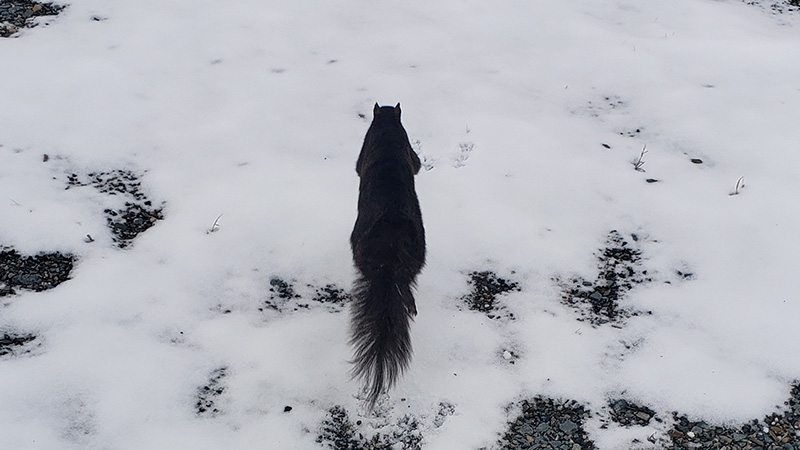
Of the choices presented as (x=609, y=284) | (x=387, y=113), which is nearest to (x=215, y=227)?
(x=387, y=113)

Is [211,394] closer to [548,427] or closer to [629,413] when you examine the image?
[548,427]

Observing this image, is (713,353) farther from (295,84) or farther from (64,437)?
(295,84)

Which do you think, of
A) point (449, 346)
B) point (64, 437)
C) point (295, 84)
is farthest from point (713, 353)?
point (295, 84)

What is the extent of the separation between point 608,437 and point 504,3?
684 centimetres

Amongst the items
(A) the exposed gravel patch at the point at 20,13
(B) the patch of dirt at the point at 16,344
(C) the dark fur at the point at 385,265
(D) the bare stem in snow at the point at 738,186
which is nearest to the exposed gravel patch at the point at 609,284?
(D) the bare stem in snow at the point at 738,186

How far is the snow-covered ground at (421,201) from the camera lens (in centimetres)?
370

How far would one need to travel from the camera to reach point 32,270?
4348mm

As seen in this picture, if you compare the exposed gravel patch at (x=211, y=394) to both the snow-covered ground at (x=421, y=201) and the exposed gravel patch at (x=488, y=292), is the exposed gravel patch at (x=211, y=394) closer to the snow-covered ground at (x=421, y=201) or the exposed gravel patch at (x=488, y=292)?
the snow-covered ground at (x=421, y=201)

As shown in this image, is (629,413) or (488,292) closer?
(629,413)

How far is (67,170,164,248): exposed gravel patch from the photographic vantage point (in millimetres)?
4844

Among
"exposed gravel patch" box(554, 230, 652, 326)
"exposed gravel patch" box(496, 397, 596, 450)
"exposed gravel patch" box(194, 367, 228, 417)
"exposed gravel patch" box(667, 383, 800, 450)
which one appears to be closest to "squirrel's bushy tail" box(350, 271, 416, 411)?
"exposed gravel patch" box(496, 397, 596, 450)

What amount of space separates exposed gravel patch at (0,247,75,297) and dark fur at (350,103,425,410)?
2.21m

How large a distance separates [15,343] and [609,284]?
419 centimetres

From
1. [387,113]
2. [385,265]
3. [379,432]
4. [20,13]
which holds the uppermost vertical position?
[20,13]
